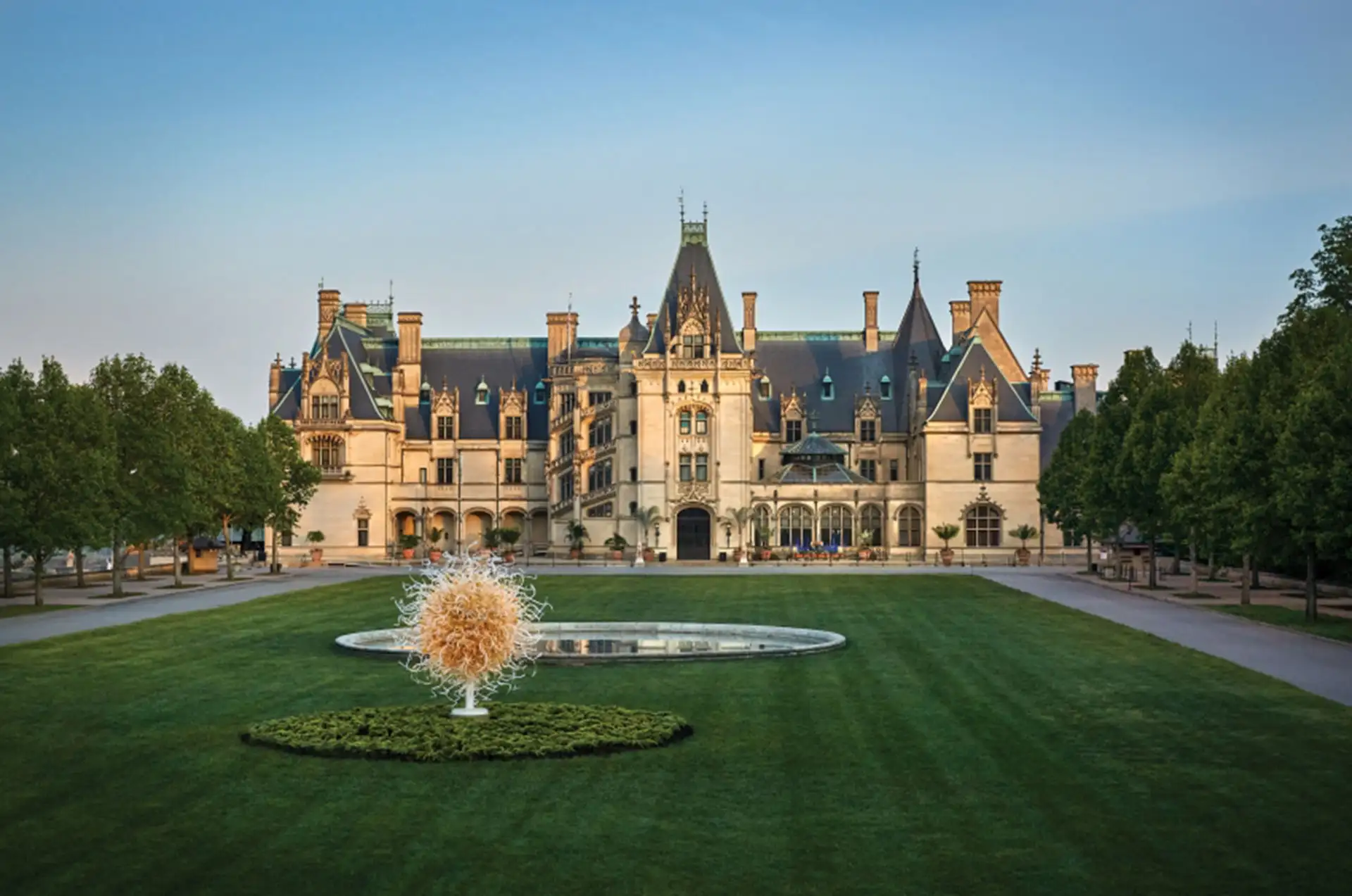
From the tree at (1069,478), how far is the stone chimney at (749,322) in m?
26.4

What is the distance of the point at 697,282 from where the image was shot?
98.1 m

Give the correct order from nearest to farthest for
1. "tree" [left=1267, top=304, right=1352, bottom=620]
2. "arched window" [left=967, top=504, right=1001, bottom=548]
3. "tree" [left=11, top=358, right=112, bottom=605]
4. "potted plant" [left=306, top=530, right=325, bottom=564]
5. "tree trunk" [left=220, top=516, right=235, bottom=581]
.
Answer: "tree" [left=1267, top=304, right=1352, bottom=620] < "tree" [left=11, top=358, right=112, bottom=605] < "tree trunk" [left=220, top=516, right=235, bottom=581] < "potted plant" [left=306, top=530, right=325, bottom=564] < "arched window" [left=967, top=504, right=1001, bottom=548]

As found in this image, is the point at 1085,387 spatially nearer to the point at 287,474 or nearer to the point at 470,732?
the point at 287,474

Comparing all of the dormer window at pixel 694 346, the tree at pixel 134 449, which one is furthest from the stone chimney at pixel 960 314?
the tree at pixel 134 449

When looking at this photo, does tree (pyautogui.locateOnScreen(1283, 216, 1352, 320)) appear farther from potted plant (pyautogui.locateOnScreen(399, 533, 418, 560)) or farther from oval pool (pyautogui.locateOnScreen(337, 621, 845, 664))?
potted plant (pyautogui.locateOnScreen(399, 533, 418, 560))

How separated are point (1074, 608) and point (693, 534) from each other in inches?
1826

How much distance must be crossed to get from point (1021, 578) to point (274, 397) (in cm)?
5709

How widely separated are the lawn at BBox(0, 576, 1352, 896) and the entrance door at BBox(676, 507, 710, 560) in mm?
61089

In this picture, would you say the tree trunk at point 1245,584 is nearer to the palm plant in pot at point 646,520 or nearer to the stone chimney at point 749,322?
the palm plant in pot at point 646,520

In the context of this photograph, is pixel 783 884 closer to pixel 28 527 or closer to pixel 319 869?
pixel 319 869

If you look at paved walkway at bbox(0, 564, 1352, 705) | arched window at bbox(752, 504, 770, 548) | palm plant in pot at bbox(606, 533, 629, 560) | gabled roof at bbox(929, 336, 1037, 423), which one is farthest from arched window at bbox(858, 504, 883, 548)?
palm plant in pot at bbox(606, 533, 629, 560)

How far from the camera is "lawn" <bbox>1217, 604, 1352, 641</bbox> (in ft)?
130

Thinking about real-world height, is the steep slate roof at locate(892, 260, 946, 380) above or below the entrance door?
above

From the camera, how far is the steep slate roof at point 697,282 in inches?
3743
